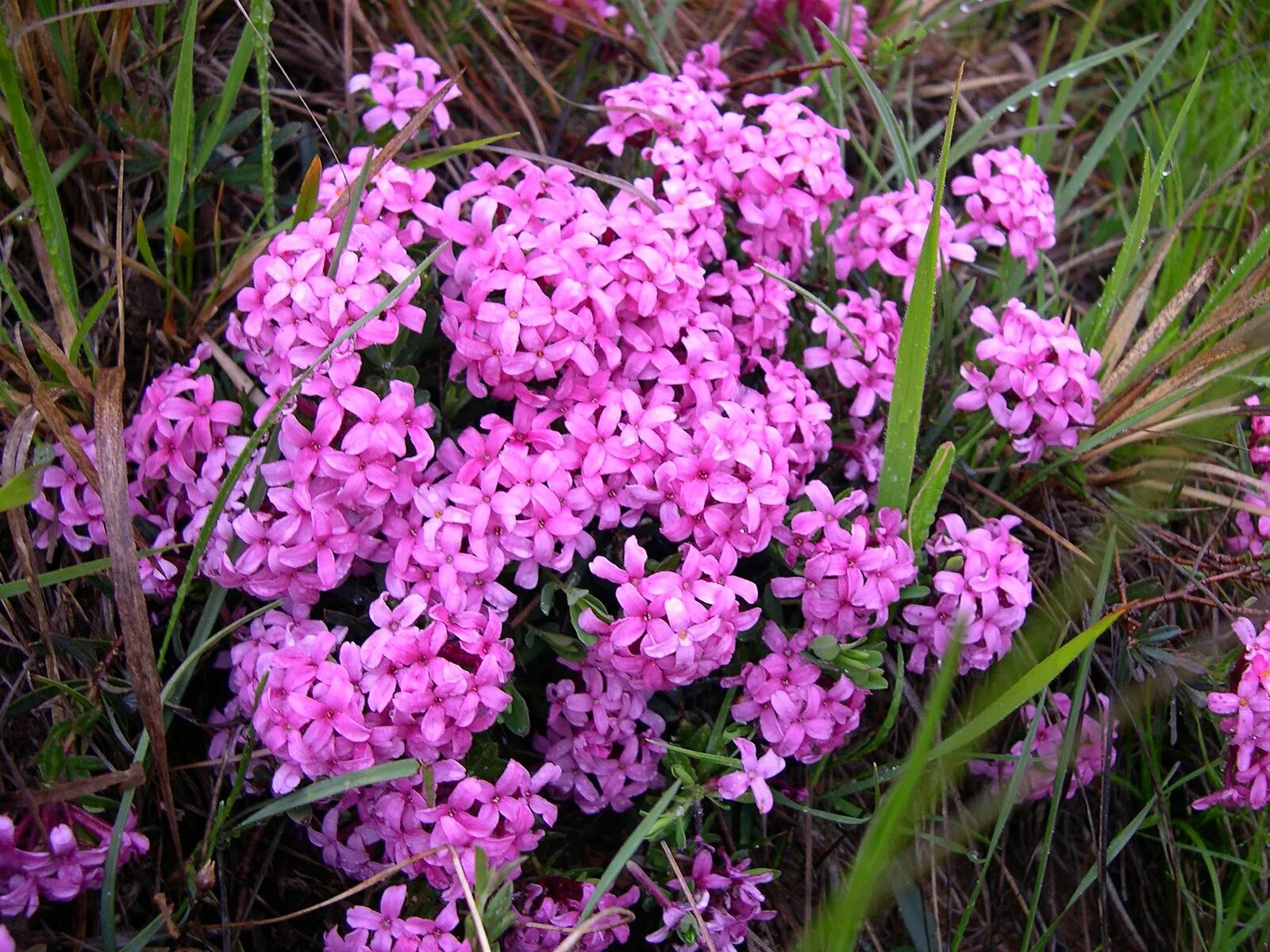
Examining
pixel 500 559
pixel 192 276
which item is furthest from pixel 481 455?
pixel 192 276

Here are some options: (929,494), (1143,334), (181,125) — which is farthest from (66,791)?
(1143,334)

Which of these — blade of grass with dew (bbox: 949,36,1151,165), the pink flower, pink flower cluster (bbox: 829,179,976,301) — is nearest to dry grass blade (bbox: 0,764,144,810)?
the pink flower

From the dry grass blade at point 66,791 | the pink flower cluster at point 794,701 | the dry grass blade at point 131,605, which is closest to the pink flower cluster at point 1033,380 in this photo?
the pink flower cluster at point 794,701

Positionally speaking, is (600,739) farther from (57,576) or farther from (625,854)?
(57,576)

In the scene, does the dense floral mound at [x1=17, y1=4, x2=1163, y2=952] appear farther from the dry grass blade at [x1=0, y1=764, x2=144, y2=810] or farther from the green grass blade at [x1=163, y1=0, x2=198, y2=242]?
the green grass blade at [x1=163, y1=0, x2=198, y2=242]

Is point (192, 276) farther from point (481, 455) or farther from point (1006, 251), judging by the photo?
point (1006, 251)

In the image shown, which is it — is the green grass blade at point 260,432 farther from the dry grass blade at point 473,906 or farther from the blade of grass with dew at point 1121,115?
the blade of grass with dew at point 1121,115
